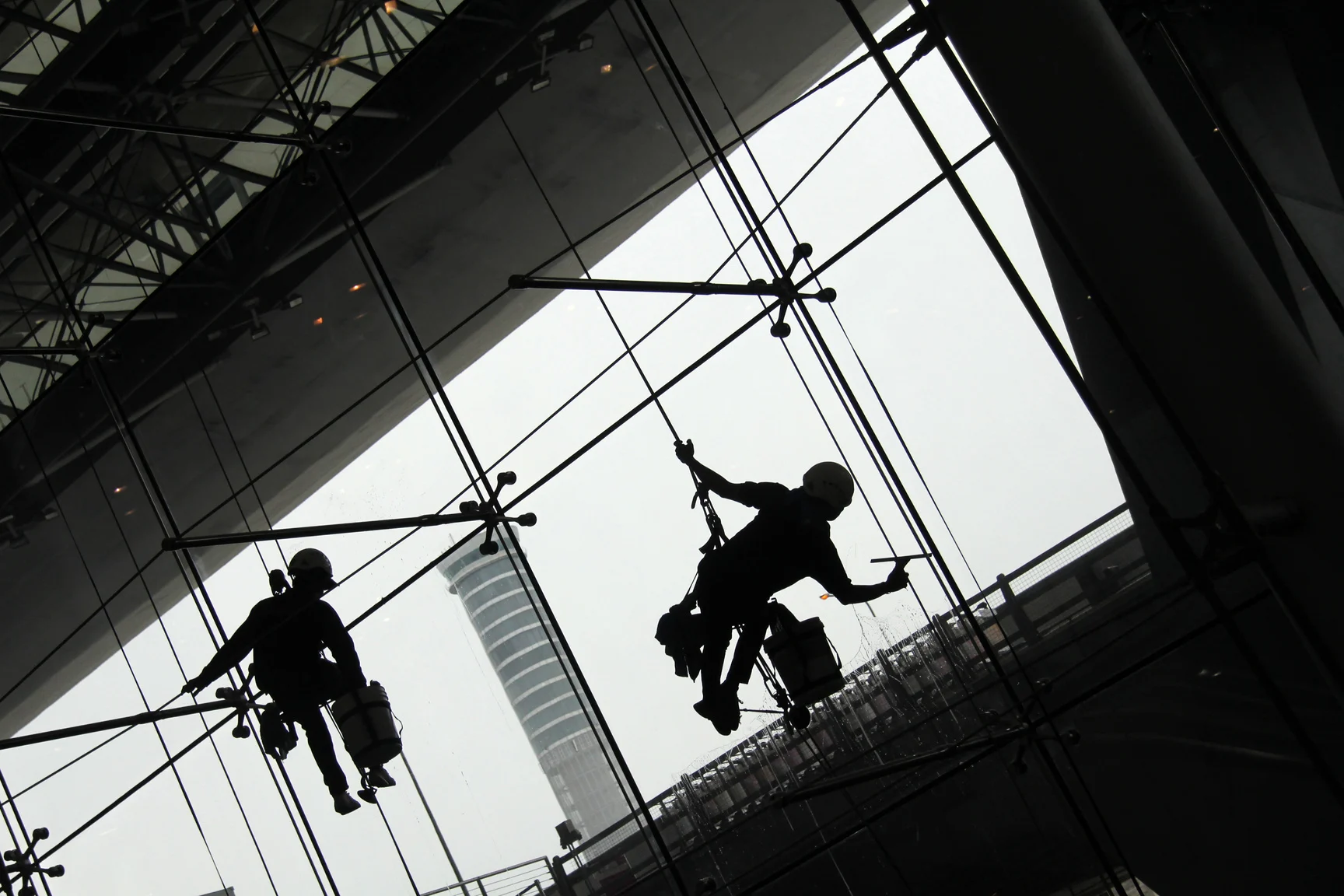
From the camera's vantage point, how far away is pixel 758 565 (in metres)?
4.94

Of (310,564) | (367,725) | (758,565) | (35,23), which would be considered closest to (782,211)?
(758,565)

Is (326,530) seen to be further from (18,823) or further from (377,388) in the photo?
(18,823)

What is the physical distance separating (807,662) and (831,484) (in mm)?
744

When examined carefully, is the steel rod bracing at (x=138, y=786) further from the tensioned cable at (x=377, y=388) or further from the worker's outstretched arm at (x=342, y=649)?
the worker's outstretched arm at (x=342, y=649)

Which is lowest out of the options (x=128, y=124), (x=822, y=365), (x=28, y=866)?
(x=28, y=866)

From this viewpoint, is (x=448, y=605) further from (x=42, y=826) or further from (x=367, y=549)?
(x=42, y=826)

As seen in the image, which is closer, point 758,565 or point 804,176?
point 758,565

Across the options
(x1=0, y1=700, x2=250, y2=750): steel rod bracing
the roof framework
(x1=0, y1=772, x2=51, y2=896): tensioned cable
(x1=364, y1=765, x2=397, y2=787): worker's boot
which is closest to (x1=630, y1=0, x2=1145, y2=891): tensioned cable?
the roof framework

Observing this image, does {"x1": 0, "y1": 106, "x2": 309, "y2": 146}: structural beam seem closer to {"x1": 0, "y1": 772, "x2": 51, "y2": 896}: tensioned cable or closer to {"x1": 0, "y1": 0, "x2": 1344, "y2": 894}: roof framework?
{"x1": 0, "y1": 0, "x2": 1344, "y2": 894}: roof framework

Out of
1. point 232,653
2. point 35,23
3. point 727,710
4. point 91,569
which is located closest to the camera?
point 727,710

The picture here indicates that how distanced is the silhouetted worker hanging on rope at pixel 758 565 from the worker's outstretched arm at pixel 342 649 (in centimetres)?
196

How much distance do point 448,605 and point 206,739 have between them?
6.89ft

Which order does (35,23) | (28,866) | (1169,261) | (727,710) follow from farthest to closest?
(28,866), (35,23), (727,710), (1169,261)

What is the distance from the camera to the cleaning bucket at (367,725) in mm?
5824
